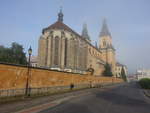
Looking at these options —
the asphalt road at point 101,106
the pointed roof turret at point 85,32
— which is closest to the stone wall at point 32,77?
the asphalt road at point 101,106

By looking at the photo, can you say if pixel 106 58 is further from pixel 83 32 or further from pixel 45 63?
pixel 45 63

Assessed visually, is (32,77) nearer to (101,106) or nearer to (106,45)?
(101,106)

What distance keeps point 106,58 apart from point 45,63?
56.1 metres

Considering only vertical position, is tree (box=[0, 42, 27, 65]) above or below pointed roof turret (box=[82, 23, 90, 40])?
below

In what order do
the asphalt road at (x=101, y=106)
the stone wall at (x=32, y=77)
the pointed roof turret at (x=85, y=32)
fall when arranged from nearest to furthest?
the asphalt road at (x=101, y=106)
the stone wall at (x=32, y=77)
the pointed roof turret at (x=85, y=32)

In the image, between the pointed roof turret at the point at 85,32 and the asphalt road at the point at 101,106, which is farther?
the pointed roof turret at the point at 85,32

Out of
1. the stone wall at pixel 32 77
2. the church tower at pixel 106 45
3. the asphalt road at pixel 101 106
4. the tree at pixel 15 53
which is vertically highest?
the church tower at pixel 106 45

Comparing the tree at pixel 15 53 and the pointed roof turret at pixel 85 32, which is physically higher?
the pointed roof turret at pixel 85 32

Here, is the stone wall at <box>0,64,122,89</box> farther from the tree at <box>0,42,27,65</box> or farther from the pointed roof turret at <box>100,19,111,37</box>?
the pointed roof turret at <box>100,19,111,37</box>

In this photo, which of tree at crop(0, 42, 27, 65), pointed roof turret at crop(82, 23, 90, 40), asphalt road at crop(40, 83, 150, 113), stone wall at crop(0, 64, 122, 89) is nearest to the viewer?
asphalt road at crop(40, 83, 150, 113)

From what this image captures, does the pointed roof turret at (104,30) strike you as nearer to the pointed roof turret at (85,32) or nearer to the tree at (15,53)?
the pointed roof turret at (85,32)

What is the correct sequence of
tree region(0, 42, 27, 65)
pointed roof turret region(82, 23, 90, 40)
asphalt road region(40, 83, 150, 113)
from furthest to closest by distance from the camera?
pointed roof turret region(82, 23, 90, 40) < tree region(0, 42, 27, 65) < asphalt road region(40, 83, 150, 113)

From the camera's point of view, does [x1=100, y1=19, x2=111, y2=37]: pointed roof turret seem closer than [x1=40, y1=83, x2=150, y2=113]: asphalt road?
No

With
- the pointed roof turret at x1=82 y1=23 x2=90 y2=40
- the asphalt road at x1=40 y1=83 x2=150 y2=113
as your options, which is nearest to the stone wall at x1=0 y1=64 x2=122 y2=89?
the asphalt road at x1=40 y1=83 x2=150 y2=113
